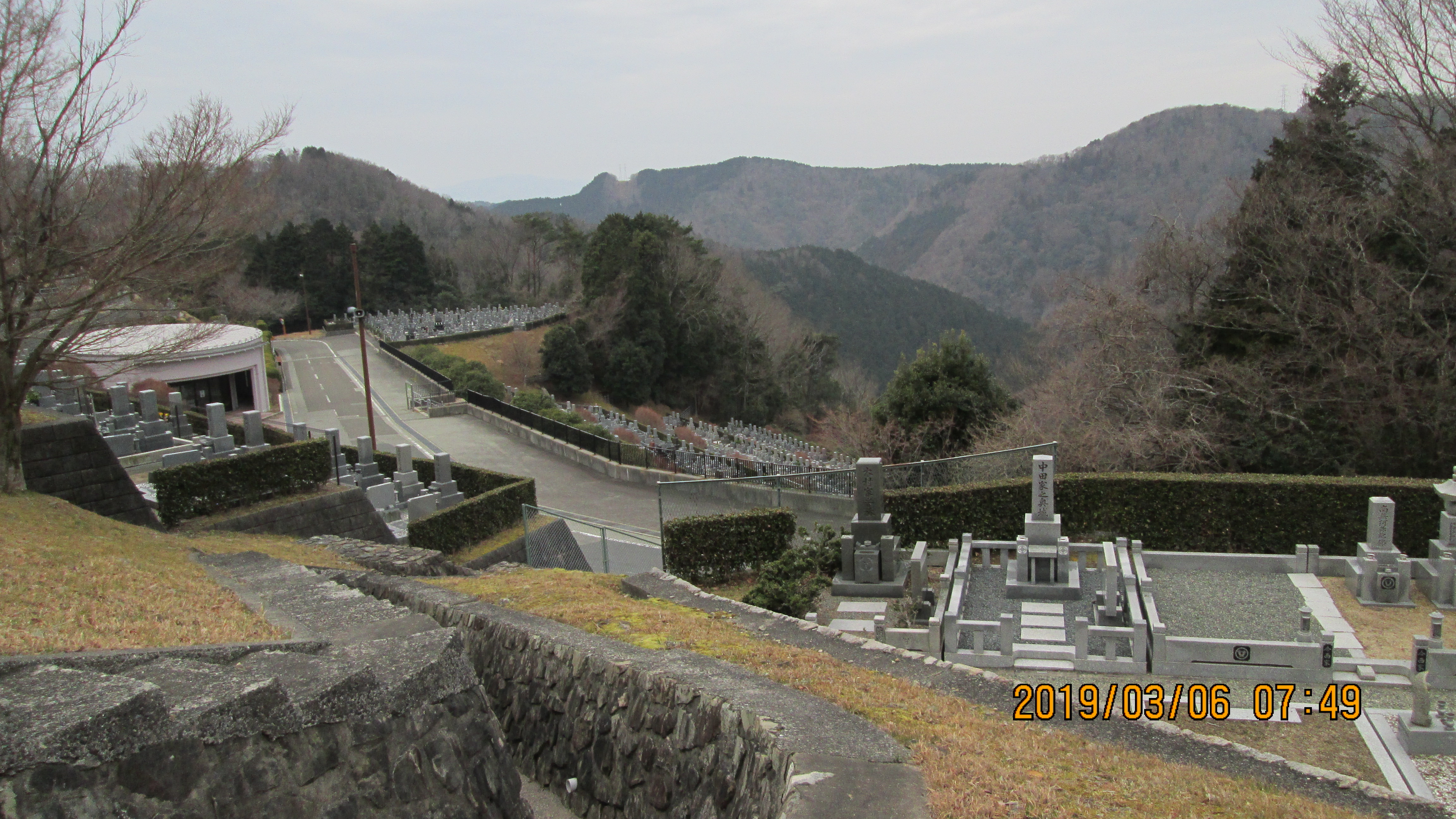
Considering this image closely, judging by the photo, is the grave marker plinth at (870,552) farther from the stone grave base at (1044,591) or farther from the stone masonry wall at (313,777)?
the stone masonry wall at (313,777)

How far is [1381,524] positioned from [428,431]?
24.9 m

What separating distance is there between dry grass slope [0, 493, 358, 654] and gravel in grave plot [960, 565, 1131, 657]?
8.49 m

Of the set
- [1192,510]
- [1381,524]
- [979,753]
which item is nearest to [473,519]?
[979,753]

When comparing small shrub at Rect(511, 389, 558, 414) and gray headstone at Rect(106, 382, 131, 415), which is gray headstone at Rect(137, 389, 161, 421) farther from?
small shrub at Rect(511, 389, 558, 414)

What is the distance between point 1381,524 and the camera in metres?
12.2

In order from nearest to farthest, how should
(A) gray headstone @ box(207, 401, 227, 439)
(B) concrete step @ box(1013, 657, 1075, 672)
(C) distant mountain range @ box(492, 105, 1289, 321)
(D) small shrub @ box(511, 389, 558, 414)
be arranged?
(B) concrete step @ box(1013, 657, 1075, 672) < (A) gray headstone @ box(207, 401, 227, 439) < (D) small shrub @ box(511, 389, 558, 414) < (C) distant mountain range @ box(492, 105, 1289, 321)

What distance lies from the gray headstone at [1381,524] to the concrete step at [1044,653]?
5.10 meters

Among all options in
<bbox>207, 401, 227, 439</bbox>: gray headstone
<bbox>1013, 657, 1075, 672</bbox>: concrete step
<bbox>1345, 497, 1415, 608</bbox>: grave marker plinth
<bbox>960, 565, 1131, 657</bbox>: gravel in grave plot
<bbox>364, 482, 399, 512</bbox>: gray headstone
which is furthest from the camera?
<bbox>207, 401, 227, 439</bbox>: gray headstone

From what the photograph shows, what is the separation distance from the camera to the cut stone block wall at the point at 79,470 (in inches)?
445

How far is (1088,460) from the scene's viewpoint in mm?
19484

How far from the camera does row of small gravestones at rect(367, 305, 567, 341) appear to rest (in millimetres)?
48312

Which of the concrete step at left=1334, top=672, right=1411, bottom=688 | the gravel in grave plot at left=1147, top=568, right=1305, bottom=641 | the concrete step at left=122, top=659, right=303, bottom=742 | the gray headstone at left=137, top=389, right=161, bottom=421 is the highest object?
the gray headstone at left=137, top=389, right=161, bottom=421

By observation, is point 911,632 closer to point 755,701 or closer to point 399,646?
point 755,701
